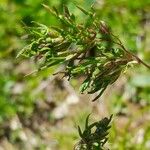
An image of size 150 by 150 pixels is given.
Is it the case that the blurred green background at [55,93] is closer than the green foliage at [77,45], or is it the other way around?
the green foliage at [77,45]

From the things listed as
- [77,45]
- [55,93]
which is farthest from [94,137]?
[55,93]

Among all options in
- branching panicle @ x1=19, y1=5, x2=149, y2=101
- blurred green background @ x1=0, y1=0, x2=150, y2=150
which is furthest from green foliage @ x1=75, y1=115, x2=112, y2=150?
blurred green background @ x1=0, y1=0, x2=150, y2=150

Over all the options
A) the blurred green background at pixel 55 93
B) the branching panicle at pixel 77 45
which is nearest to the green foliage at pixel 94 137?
the branching panicle at pixel 77 45

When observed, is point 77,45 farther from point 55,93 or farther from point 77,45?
point 55,93

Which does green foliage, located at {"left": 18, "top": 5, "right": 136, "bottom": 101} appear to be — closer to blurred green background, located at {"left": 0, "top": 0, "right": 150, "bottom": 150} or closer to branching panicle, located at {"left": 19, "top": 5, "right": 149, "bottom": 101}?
branching panicle, located at {"left": 19, "top": 5, "right": 149, "bottom": 101}

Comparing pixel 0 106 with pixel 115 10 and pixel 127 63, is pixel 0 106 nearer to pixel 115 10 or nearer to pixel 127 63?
pixel 115 10

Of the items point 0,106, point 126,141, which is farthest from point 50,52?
point 0,106

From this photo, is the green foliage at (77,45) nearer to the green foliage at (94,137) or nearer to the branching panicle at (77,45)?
the branching panicle at (77,45)
